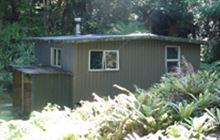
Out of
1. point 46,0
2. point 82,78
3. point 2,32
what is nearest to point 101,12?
point 46,0

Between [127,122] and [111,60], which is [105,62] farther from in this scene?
[127,122]

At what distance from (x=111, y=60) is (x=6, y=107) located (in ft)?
12.7

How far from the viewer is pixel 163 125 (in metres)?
4.06

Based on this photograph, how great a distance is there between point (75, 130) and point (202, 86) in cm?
243

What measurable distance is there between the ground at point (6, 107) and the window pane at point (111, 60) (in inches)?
124

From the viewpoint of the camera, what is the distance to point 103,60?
11938 mm

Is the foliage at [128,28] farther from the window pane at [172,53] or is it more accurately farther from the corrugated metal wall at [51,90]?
the corrugated metal wall at [51,90]

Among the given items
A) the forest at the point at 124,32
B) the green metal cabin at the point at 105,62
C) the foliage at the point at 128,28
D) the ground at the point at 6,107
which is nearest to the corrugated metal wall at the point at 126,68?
the green metal cabin at the point at 105,62

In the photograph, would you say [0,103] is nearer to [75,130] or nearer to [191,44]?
[191,44]

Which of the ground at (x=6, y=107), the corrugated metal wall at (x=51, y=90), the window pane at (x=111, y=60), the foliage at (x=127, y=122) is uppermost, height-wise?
the window pane at (x=111, y=60)

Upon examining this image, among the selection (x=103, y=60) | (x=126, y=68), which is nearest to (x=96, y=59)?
(x=103, y=60)

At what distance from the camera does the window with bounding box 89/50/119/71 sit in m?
11.8

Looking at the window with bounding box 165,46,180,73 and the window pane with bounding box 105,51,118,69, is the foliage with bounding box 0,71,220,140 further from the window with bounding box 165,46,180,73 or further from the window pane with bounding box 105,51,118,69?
the window with bounding box 165,46,180,73

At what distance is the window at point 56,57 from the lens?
1267 cm
